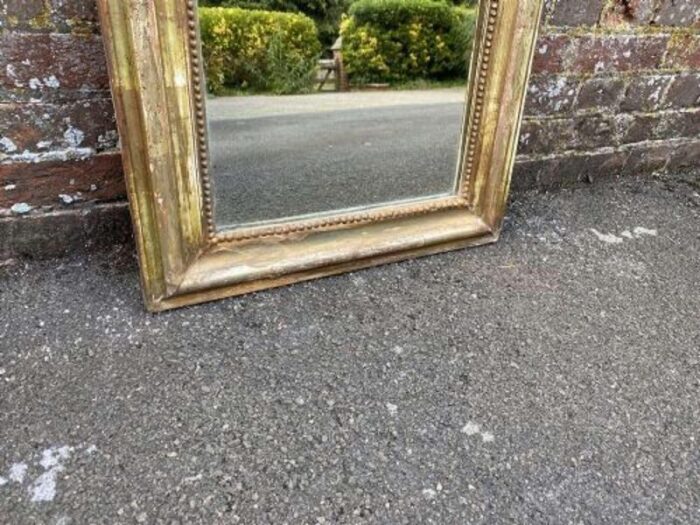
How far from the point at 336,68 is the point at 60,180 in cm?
77

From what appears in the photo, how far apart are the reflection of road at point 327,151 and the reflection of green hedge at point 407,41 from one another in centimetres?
6

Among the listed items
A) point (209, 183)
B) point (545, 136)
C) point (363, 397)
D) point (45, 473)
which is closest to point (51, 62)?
point (209, 183)

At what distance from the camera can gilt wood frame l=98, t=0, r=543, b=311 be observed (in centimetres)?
103

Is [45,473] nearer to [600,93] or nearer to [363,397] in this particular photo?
[363,397]

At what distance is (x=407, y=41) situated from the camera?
4.42 feet

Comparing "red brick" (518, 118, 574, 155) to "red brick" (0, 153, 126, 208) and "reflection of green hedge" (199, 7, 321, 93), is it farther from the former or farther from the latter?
"red brick" (0, 153, 126, 208)

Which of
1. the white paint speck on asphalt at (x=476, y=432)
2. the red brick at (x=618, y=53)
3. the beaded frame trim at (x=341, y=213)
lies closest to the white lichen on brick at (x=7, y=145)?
the beaded frame trim at (x=341, y=213)

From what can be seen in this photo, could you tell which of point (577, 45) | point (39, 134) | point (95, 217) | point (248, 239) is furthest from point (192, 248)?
point (577, 45)

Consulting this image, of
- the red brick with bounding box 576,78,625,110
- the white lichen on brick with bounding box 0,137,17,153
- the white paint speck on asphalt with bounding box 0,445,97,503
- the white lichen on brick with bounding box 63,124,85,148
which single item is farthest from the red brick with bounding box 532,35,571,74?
the white paint speck on asphalt with bounding box 0,445,97,503

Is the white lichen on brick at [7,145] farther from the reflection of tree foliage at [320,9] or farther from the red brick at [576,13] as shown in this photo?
the red brick at [576,13]

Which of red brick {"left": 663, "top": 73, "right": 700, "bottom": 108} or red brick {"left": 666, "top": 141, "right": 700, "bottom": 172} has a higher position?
red brick {"left": 663, "top": 73, "right": 700, "bottom": 108}

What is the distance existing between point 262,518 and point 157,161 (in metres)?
0.75

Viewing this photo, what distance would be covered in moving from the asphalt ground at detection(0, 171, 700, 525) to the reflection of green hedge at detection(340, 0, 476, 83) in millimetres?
539

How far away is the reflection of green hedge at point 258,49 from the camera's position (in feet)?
3.74
